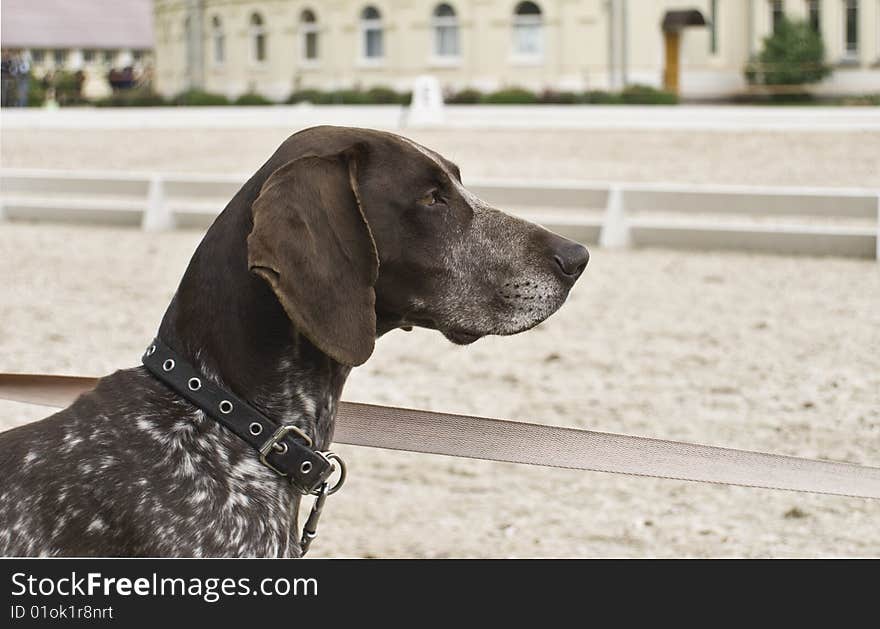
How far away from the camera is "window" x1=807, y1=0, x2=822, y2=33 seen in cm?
5232

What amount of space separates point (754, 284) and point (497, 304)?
9182 mm

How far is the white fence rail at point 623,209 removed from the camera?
13.6 metres

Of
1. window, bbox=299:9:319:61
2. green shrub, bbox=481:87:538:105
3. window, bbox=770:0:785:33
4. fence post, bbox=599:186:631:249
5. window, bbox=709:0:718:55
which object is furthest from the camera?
window, bbox=299:9:319:61

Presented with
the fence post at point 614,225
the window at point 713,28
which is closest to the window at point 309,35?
the window at point 713,28

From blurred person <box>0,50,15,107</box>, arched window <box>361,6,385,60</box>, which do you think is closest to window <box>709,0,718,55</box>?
arched window <box>361,6,385,60</box>

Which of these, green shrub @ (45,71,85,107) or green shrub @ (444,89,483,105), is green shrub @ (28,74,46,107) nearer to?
green shrub @ (45,71,85,107)

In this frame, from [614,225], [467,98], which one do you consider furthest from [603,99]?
[614,225]

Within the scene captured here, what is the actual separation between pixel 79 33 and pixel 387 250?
96.5 m

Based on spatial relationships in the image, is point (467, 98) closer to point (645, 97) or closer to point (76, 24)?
point (645, 97)

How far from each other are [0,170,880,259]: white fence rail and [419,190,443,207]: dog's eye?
35.4 ft

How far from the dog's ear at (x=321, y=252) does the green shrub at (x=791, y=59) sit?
47.9m

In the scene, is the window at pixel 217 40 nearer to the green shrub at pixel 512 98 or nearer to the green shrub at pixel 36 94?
the green shrub at pixel 36 94

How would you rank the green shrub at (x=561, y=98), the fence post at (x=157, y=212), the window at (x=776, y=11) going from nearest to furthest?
the fence post at (x=157, y=212) < the green shrub at (x=561, y=98) < the window at (x=776, y=11)

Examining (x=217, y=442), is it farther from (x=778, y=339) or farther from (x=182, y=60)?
(x=182, y=60)
